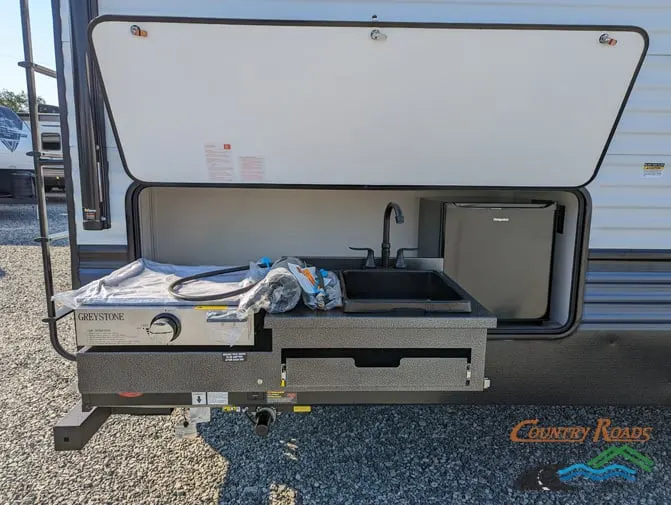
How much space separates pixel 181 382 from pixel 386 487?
122 centimetres

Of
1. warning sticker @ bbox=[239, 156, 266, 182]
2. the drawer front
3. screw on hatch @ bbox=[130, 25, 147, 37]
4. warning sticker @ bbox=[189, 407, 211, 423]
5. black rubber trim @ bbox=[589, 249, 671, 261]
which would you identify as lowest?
warning sticker @ bbox=[189, 407, 211, 423]

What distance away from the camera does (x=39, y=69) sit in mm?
1919

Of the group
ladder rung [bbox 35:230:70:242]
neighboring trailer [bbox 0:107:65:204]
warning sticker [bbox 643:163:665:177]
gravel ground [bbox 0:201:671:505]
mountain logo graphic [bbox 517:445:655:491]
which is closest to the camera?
ladder rung [bbox 35:230:70:242]

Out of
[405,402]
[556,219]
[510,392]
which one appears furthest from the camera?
[556,219]

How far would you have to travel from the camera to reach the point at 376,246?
2.88 m

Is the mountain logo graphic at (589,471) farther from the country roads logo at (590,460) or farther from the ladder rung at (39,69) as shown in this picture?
the ladder rung at (39,69)

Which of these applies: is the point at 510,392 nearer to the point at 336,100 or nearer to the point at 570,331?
the point at 570,331

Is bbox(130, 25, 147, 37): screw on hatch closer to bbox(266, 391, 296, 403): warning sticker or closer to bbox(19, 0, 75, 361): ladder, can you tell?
bbox(19, 0, 75, 361): ladder

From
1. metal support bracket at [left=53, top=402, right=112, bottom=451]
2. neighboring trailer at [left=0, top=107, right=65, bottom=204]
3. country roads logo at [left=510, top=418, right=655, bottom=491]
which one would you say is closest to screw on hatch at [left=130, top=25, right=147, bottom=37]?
metal support bracket at [left=53, top=402, right=112, bottom=451]

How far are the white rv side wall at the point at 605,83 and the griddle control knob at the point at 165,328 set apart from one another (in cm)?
61

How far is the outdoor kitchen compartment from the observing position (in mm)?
2443

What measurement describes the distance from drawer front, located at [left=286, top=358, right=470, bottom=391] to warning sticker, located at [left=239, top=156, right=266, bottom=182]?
0.79 meters

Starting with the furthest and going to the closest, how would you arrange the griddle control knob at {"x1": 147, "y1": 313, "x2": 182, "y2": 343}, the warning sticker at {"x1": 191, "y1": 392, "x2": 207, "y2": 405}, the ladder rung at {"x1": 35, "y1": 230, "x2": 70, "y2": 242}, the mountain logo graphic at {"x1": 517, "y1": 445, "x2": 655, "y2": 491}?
1. the mountain logo graphic at {"x1": 517, "y1": 445, "x2": 655, "y2": 491}
2. the ladder rung at {"x1": 35, "y1": 230, "x2": 70, "y2": 242}
3. the warning sticker at {"x1": 191, "y1": 392, "x2": 207, "y2": 405}
4. the griddle control knob at {"x1": 147, "y1": 313, "x2": 182, "y2": 343}

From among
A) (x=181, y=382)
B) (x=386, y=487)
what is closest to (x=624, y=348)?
(x=386, y=487)
